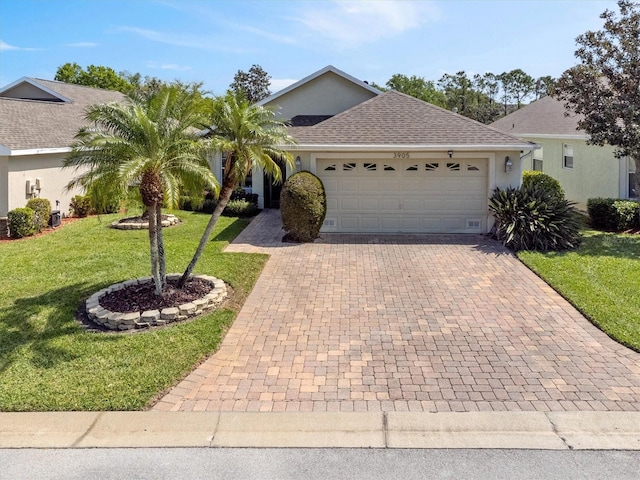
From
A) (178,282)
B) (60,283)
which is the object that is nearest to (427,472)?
(178,282)

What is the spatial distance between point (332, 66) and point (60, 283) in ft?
46.5

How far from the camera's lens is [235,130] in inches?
357

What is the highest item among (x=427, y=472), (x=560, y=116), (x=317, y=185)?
(x=560, y=116)

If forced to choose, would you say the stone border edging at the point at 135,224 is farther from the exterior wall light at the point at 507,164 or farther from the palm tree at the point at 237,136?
the exterior wall light at the point at 507,164

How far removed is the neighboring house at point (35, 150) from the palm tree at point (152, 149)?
640cm

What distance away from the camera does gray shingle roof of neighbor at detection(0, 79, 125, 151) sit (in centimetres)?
1570

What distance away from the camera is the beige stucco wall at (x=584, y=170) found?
17.1 metres

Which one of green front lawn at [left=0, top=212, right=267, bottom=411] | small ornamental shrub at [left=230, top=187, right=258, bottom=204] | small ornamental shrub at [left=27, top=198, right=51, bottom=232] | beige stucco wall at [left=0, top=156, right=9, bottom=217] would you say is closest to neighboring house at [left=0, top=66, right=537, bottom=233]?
beige stucco wall at [left=0, top=156, right=9, bottom=217]

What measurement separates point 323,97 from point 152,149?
14081 mm

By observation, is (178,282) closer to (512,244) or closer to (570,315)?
(570,315)

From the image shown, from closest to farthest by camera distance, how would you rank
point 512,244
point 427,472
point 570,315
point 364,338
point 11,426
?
1. point 427,472
2. point 11,426
3. point 364,338
4. point 570,315
5. point 512,244

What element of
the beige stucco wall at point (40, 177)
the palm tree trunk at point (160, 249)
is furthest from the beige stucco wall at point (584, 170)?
the beige stucco wall at point (40, 177)

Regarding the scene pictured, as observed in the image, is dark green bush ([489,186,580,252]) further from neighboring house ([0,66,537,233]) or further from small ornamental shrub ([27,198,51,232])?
small ornamental shrub ([27,198,51,232])

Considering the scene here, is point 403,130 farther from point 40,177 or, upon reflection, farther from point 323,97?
point 40,177
